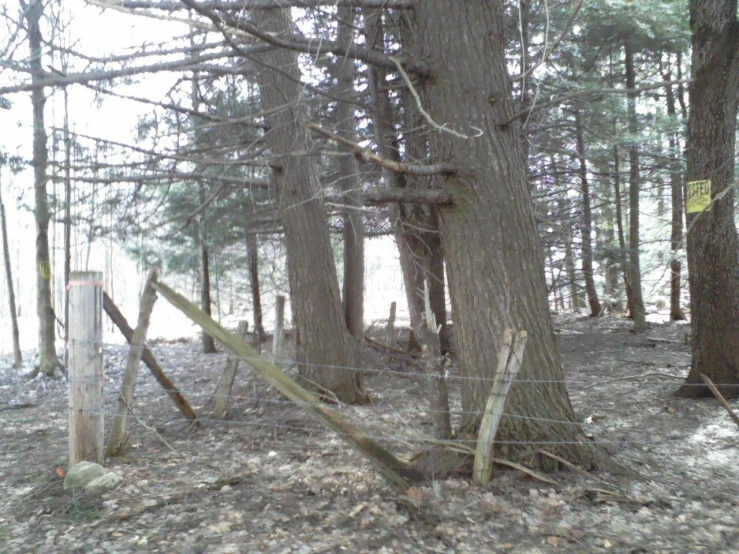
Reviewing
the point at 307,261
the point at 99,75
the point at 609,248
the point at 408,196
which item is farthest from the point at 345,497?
the point at 609,248

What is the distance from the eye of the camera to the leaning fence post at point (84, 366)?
5.03 meters

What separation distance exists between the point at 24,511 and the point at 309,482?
2.10m

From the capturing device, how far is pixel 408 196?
5238 mm

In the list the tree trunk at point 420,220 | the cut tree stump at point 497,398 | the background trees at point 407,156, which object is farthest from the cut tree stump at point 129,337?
the cut tree stump at point 497,398

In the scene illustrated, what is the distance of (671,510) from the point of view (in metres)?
4.54

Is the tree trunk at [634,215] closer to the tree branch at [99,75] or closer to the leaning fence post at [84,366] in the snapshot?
the tree branch at [99,75]

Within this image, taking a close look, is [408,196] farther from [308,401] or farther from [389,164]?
[308,401]

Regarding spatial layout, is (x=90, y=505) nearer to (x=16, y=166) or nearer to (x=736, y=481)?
(x=736, y=481)

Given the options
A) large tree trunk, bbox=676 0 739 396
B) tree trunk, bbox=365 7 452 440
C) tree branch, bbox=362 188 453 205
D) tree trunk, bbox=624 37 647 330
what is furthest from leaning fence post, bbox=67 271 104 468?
tree trunk, bbox=624 37 647 330

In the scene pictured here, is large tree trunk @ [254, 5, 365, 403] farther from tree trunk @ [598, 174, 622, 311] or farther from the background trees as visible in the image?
→ tree trunk @ [598, 174, 622, 311]

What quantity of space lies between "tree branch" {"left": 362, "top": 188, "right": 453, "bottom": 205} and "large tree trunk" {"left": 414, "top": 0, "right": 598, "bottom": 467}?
10 centimetres

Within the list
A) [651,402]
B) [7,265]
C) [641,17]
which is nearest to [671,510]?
[651,402]

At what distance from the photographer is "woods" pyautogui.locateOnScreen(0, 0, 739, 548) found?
5.14m

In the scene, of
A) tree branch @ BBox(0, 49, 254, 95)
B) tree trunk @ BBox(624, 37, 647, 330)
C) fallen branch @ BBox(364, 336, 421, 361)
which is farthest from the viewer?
tree trunk @ BBox(624, 37, 647, 330)
